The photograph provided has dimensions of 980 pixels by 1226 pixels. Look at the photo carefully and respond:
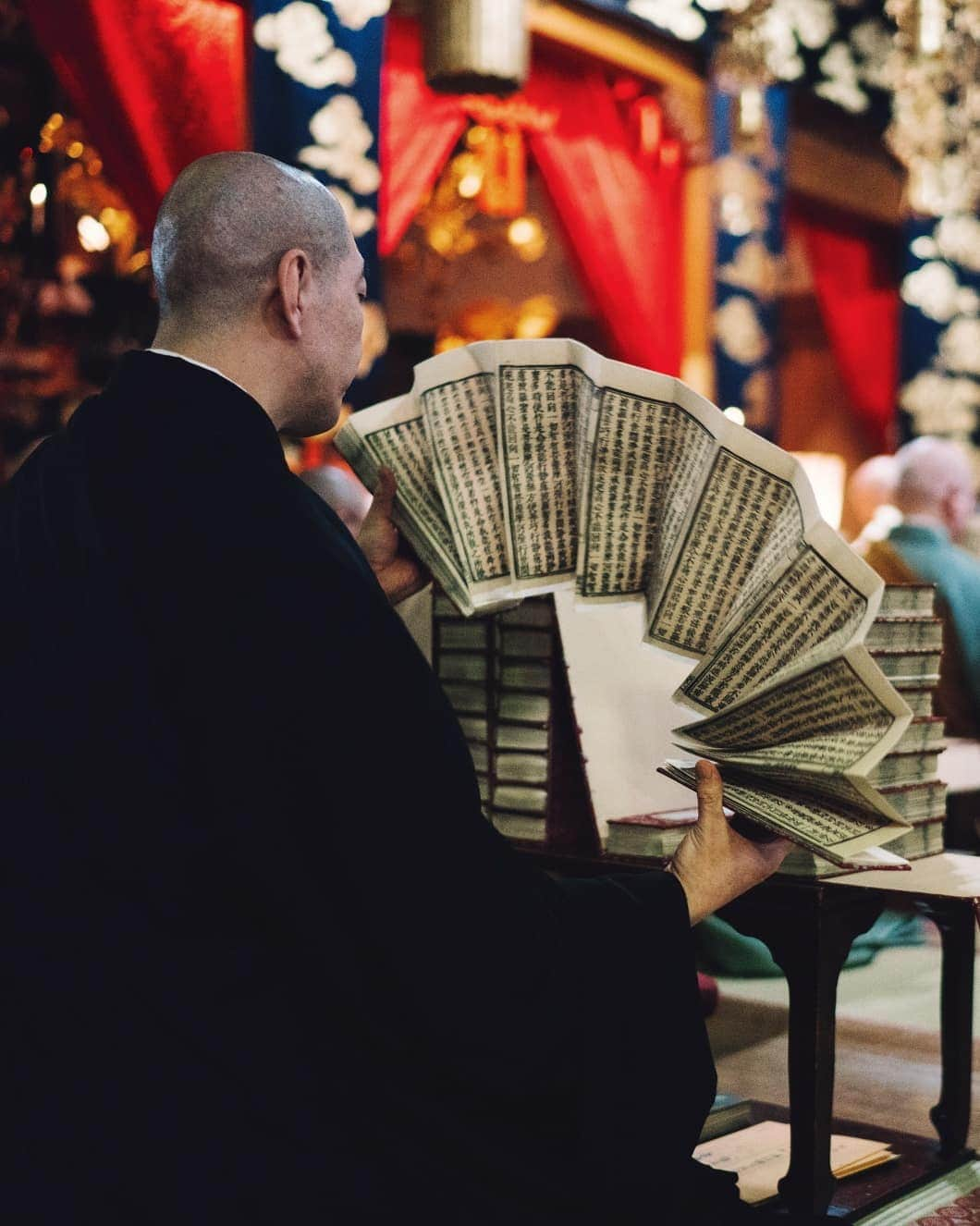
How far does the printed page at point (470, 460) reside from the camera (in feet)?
5.55

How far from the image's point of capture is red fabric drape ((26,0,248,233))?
354cm

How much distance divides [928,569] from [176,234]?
9.59 ft

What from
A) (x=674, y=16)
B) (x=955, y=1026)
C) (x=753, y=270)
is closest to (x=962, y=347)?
(x=753, y=270)

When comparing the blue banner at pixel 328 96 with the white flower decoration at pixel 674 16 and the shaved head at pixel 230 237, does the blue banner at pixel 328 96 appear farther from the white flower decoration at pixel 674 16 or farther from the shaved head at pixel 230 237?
the shaved head at pixel 230 237

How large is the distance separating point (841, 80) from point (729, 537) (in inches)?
221

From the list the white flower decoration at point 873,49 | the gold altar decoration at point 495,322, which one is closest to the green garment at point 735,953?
the gold altar decoration at point 495,322

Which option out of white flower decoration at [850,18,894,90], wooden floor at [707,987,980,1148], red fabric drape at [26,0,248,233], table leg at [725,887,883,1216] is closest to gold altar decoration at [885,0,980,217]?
white flower decoration at [850,18,894,90]

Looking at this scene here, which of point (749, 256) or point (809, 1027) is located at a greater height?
point (749, 256)

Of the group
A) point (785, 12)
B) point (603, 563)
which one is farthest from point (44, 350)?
point (603, 563)

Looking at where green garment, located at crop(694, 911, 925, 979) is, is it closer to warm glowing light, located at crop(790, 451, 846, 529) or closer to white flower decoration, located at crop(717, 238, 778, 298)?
warm glowing light, located at crop(790, 451, 846, 529)

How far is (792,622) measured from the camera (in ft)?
4.88

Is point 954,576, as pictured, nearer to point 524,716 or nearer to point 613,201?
point 613,201

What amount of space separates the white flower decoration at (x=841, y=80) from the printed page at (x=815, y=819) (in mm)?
5531

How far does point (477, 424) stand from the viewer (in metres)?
1.71
